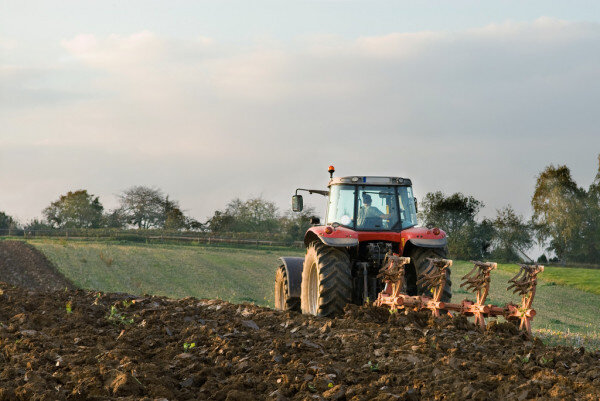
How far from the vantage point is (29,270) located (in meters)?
23.4

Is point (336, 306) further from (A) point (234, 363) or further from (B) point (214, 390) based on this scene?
(B) point (214, 390)

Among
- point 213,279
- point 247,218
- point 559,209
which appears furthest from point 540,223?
point 213,279

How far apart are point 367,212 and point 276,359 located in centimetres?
432

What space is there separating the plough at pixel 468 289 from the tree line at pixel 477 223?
1302 inches

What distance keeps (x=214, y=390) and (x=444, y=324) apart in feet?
11.0

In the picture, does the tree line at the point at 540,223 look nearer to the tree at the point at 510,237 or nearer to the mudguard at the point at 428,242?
the tree at the point at 510,237

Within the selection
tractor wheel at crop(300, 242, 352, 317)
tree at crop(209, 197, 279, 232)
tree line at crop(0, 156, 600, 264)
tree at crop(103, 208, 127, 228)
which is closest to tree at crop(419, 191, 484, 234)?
tree line at crop(0, 156, 600, 264)

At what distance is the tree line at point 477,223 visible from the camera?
43.8m

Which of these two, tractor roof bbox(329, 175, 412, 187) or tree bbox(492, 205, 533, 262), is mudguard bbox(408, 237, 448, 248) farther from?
tree bbox(492, 205, 533, 262)

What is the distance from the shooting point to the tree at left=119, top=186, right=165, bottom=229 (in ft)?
186

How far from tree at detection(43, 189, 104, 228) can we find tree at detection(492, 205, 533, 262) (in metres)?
29.6

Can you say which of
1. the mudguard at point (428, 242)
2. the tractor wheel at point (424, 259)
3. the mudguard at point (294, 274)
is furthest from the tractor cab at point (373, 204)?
the mudguard at point (294, 274)

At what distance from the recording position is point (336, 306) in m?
9.66

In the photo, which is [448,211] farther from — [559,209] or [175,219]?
[175,219]
